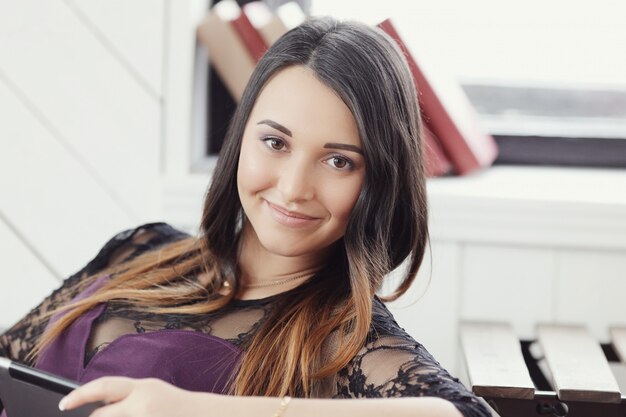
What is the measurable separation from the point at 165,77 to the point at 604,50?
3.43 ft

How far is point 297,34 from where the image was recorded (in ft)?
4.71

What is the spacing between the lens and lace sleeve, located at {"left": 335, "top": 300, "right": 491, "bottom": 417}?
3.81 ft

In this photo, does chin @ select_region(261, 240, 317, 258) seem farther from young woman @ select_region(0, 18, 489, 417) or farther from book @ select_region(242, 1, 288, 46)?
book @ select_region(242, 1, 288, 46)

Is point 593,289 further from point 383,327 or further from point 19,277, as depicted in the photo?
point 19,277

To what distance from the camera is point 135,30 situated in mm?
2035

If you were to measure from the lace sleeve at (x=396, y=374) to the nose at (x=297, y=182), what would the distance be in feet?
0.63

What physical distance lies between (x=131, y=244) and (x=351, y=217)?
548 mm

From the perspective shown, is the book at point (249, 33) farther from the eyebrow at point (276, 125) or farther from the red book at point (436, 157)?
the eyebrow at point (276, 125)

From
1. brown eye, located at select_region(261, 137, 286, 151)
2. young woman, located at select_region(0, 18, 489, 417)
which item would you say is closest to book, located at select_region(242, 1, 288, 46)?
young woman, located at select_region(0, 18, 489, 417)

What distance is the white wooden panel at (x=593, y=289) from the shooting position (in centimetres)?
204

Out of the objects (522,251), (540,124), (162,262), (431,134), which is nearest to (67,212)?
(162,262)

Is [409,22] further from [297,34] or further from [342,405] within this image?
[342,405]

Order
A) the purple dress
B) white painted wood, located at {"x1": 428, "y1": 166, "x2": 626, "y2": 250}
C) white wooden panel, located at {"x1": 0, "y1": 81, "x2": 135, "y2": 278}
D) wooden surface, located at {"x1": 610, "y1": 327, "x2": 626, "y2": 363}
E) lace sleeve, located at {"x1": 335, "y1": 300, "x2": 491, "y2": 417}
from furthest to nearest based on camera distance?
1. white wooden panel, located at {"x1": 0, "y1": 81, "x2": 135, "y2": 278}
2. white painted wood, located at {"x1": 428, "y1": 166, "x2": 626, "y2": 250}
3. wooden surface, located at {"x1": 610, "y1": 327, "x2": 626, "y2": 363}
4. the purple dress
5. lace sleeve, located at {"x1": 335, "y1": 300, "x2": 491, "y2": 417}

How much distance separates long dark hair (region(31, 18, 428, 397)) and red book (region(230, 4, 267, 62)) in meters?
0.59
